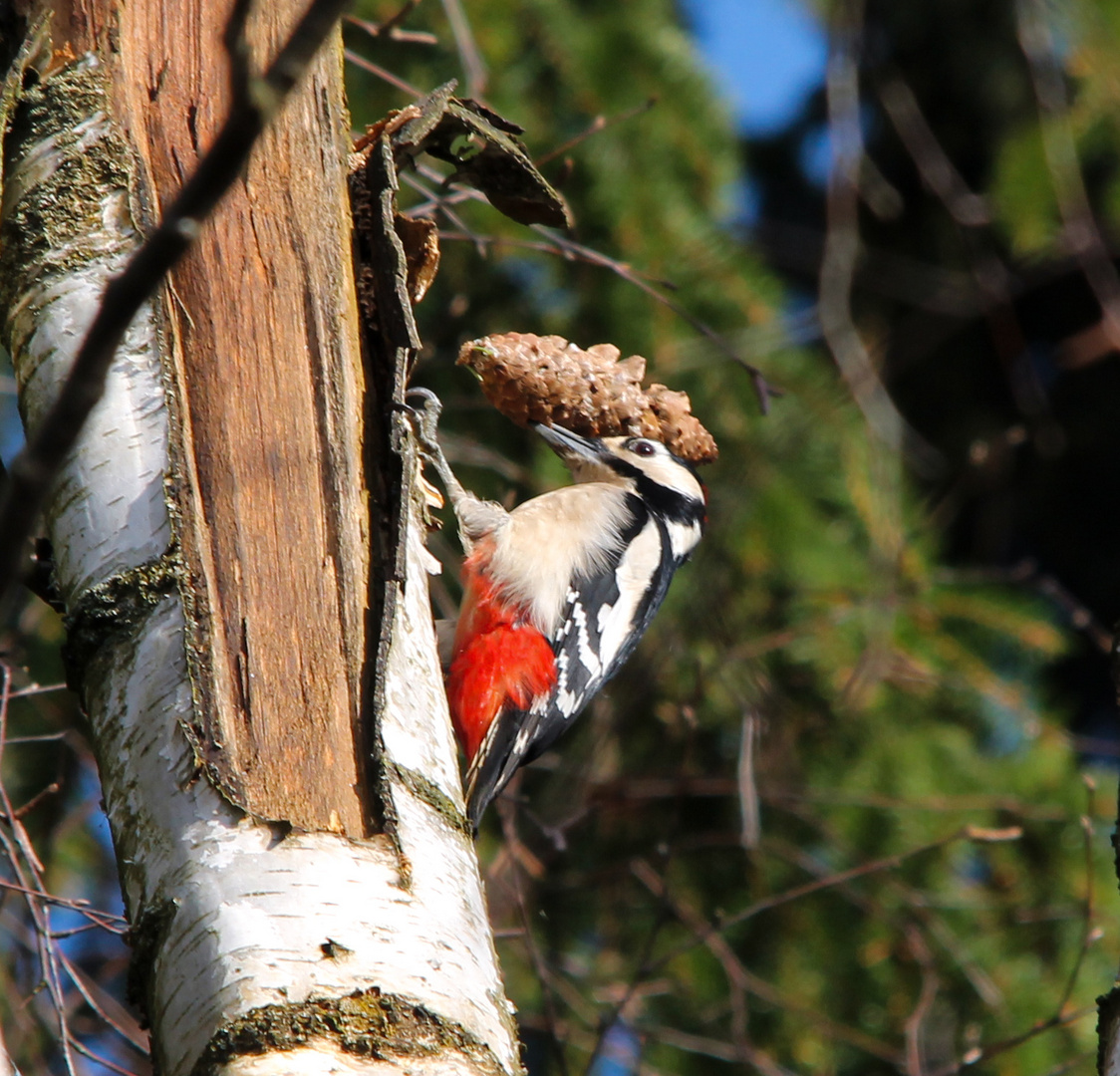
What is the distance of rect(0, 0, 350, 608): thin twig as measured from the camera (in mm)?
862

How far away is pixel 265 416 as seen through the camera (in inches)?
73.4

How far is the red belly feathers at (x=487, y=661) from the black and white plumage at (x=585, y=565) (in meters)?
0.02

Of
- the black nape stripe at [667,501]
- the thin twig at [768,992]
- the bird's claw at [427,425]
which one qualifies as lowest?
the thin twig at [768,992]

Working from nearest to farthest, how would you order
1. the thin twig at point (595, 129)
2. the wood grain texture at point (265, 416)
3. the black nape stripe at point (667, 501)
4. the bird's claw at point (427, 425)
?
the wood grain texture at point (265, 416)
the bird's claw at point (427, 425)
the thin twig at point (595, 129)
the black nape stripe at point (667, 501)

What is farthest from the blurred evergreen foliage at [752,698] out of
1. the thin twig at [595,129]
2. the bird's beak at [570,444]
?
the thin twig at [595,129]

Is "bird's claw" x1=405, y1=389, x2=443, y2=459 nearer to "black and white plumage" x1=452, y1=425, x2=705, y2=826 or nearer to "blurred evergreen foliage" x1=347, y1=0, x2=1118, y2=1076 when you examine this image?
"black and white plumage" x1=452, y1=425, x2=705, y2=826

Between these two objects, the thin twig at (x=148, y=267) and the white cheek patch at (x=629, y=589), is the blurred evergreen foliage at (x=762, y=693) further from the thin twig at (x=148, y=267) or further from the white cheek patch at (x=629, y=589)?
the thin twig at (x=148, y=267)

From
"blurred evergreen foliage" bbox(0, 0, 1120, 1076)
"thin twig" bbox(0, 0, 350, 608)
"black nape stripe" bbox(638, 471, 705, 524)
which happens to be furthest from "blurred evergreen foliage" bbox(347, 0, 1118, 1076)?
"thin twig" bbox(0, 0, 350, 608)

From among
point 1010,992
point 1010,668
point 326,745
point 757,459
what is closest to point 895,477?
point 757,459

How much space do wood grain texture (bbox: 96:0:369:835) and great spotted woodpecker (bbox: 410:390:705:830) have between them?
81 cm

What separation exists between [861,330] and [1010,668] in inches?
60.8

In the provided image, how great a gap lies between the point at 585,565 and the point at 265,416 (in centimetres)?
161

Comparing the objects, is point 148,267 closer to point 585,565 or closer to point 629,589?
point 585,565

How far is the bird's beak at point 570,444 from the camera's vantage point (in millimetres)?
3404
